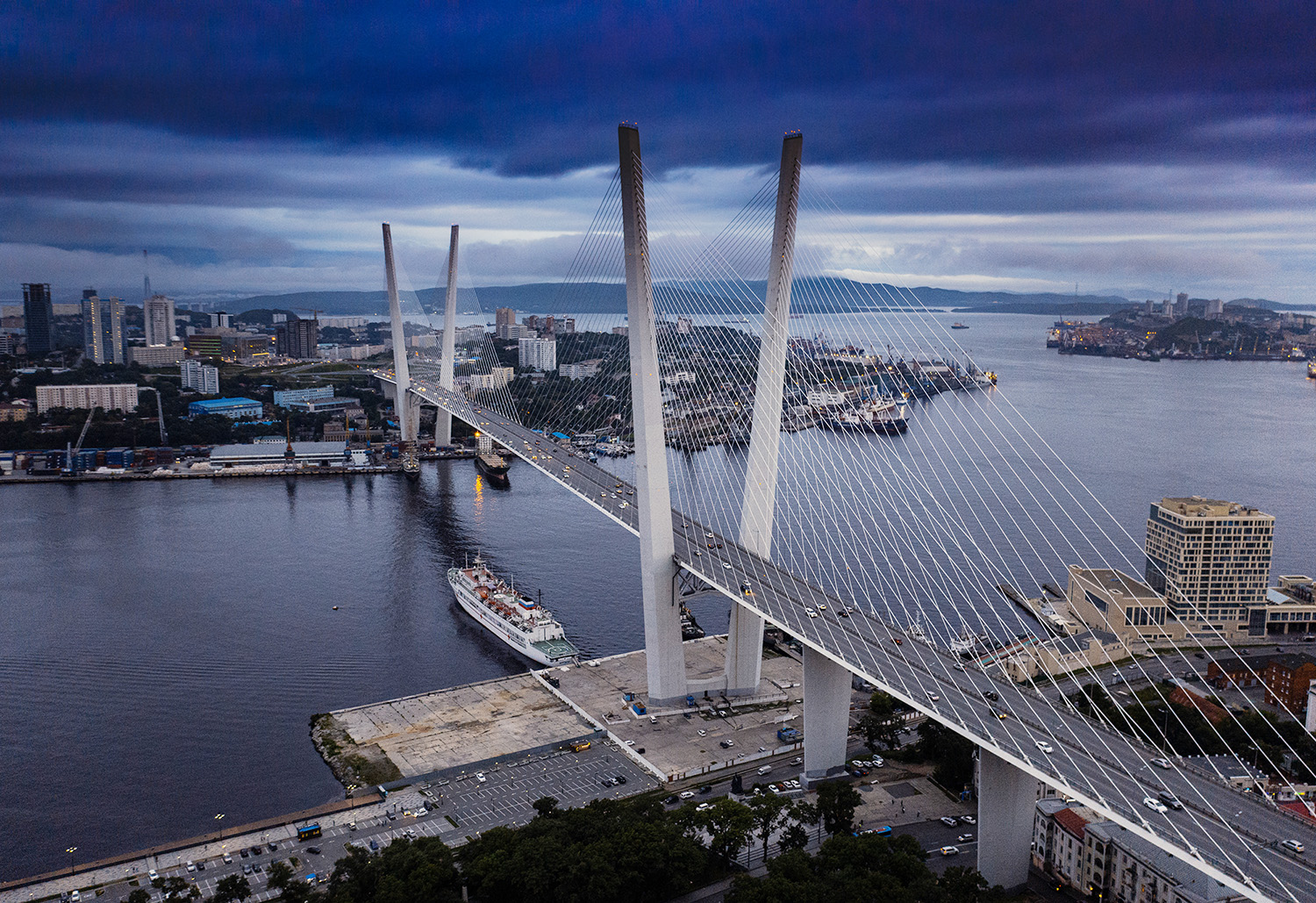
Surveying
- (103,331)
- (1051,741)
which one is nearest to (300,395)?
(103,331)

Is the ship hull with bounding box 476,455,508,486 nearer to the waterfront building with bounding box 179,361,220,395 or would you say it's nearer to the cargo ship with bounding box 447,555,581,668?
the cargo ship with bounding box 447,555,581,668

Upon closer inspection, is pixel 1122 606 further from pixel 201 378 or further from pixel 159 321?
pixel 159 321

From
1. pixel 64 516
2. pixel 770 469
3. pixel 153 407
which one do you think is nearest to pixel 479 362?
pixel 153 407

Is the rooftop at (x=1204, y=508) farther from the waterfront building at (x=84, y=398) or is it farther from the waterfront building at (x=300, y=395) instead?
the waterfront building at (x=84, y=398)

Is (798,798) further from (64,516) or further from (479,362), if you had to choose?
(479,362)

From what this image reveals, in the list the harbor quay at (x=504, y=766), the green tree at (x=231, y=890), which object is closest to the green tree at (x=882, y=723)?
the harbor quay at (x=504, y=766)

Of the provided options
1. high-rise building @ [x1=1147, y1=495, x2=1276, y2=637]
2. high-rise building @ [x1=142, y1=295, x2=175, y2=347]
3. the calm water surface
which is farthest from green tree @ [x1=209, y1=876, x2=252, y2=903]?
high-rise building @ [x1=142, y1=295, x2=175, y2=347]
